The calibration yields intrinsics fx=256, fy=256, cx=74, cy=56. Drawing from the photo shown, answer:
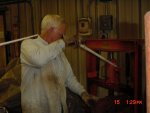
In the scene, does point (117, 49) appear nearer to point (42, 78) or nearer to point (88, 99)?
point (88, 99)

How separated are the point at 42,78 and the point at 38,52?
225mm

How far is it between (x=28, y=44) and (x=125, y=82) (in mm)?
1534

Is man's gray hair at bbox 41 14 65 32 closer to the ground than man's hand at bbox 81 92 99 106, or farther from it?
farther from it

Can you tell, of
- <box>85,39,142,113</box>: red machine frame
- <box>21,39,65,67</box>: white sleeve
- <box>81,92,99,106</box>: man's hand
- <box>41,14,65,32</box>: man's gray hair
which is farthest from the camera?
<box>85,39,142,113</box>: red machine frame

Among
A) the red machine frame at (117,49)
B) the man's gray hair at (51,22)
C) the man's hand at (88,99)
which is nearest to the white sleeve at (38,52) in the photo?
the man's gray hair at (51,22)

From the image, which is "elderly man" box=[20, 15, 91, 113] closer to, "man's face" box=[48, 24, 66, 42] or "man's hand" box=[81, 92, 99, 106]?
"man's face" box=[48, 24, 66, 42]

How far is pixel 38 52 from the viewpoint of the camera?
1.84 m

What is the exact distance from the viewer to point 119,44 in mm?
2600

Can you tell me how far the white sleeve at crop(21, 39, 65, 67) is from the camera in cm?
184

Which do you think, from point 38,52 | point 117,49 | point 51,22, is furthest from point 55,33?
point 117,49

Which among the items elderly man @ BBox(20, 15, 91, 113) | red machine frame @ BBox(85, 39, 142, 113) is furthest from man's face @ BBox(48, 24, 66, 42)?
red machine frame @ BBox(85, 39, 142, 113)

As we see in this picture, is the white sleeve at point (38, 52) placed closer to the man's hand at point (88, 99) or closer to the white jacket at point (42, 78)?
the white jacket at point (42, 78)

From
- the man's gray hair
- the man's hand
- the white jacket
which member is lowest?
the man's hand

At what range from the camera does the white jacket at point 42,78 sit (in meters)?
1.89
